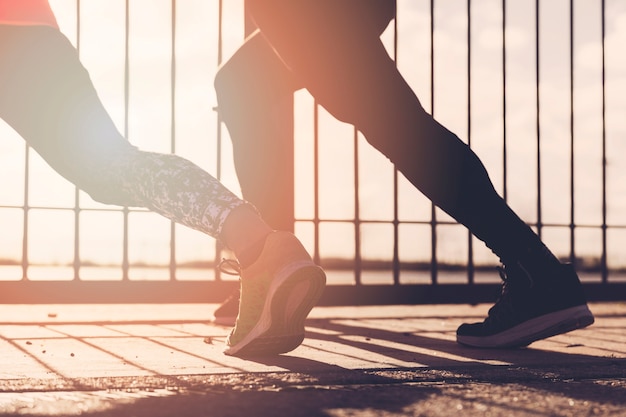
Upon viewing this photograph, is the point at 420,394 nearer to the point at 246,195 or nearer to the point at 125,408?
the point at 125,408

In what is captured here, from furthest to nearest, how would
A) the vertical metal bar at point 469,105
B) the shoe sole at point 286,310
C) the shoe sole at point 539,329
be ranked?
1. the vertical metal bar at point 469,105
2. the shoe sole at point 539,329
3. the shoe sole at point 286,310

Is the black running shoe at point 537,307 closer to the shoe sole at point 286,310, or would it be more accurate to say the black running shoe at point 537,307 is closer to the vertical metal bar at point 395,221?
the shoe sole at point 286,310

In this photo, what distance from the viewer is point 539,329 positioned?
2.50m

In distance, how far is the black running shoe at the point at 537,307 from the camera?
2.46m

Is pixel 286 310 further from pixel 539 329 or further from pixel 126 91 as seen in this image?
pixel 126 91

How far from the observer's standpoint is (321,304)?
4000 millimetres

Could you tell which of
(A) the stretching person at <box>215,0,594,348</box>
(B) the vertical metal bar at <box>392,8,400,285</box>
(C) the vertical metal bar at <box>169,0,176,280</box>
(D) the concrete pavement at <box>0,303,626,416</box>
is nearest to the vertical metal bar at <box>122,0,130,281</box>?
(C) the vertical metal bar at <box>169,0,176,280</box>

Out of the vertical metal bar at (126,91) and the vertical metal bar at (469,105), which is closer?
the vertical metal bar at (126,91)

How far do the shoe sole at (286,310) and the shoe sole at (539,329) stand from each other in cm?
68

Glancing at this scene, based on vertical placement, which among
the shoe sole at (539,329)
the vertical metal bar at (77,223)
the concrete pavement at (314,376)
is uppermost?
the vertical metal bar at (77,223)

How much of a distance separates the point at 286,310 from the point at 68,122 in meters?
0.71

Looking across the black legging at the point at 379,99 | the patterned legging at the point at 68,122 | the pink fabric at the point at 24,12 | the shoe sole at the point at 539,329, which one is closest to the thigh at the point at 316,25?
the black legging at the point at 379,99

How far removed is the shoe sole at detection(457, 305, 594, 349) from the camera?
2457 mm

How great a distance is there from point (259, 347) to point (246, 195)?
109 cm
